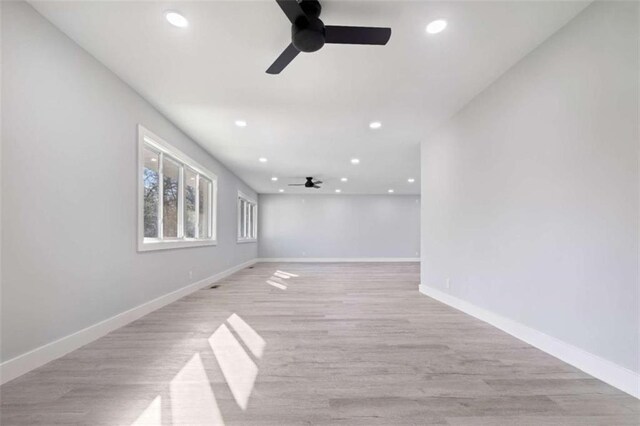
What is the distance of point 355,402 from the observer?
1688 mm

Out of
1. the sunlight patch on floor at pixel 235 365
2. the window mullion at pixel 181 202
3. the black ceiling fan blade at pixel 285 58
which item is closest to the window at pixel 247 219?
the window mullion at pixel 181 202

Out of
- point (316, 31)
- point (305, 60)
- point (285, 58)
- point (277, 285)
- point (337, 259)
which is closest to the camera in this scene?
point (316, 31)

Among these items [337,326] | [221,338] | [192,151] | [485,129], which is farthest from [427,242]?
[192,151]

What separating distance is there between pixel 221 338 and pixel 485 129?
3660mm

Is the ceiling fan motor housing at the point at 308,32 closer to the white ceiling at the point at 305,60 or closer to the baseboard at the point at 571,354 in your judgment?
the white ceiling at the point at 305,60

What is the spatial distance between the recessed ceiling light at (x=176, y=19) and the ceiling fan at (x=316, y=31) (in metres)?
0.86

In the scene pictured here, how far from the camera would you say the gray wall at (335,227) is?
11453mm

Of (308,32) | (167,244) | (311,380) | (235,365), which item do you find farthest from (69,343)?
(308,32)

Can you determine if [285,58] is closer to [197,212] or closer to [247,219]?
[197,212]

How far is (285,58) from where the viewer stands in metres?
2.27

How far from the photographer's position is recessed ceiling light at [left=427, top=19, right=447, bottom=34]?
2.16 metres

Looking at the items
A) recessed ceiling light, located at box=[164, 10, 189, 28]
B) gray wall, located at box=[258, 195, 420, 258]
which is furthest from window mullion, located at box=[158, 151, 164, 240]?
gray wall, located at box=[258, 195, 420, 258]

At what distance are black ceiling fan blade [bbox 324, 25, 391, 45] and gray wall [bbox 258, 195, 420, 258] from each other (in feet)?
31.2

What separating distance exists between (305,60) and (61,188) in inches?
93.2
